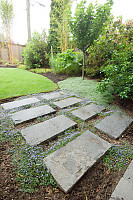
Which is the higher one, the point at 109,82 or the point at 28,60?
the point at 28,60

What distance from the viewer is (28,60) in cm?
579

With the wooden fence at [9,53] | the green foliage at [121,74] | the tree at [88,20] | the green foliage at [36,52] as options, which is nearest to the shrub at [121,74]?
the green foliage at [121,74]

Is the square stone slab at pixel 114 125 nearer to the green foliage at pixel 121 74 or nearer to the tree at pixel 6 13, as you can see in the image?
the green foliage at pixel 121 74

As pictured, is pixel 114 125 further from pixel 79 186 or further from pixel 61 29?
pixel 61 29

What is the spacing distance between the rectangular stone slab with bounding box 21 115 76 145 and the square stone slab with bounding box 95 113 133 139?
1.29ft

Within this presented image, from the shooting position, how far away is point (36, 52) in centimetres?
571

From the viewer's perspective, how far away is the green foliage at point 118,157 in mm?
857

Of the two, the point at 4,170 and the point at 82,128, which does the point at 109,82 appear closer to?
the point at 82,128

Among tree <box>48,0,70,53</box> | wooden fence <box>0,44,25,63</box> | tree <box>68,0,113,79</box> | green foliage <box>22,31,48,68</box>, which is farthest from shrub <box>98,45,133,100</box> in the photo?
wooden fence <box>0,44,25,63</box>

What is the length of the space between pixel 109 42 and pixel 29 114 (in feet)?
11.3

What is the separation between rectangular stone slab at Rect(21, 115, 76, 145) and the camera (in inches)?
40.7

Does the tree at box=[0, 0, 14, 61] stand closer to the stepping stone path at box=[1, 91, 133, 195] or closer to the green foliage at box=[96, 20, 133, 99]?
the stepping stone path at box=[1, 91, 133, 195]

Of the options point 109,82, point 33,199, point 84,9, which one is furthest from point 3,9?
point 33,199

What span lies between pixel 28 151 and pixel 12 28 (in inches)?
337
